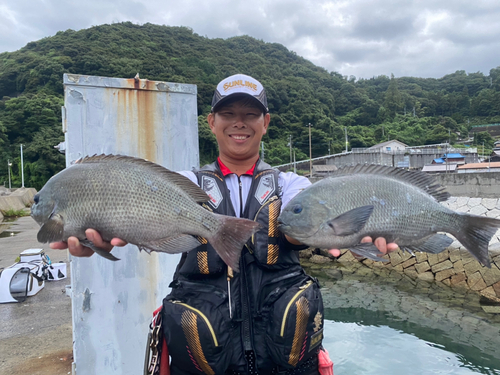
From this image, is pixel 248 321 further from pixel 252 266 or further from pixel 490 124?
pixel 490 124

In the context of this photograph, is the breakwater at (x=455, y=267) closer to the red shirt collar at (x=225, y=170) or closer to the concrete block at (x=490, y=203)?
the concrete block at (x=490, y=203)

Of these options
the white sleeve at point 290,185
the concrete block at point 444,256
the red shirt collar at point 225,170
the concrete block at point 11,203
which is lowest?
the concrete block at point 444,256

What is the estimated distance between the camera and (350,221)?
2.00 metres

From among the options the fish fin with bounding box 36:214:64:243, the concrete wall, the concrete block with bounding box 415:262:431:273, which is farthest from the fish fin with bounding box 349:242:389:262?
the concrete wall

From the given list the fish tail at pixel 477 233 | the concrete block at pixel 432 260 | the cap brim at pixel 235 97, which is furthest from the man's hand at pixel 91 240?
the concrete block at pixel 432 260

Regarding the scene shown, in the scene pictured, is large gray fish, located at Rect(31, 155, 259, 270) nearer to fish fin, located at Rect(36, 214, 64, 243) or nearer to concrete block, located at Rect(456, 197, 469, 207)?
fish fin, located at Rect(36, 214, 64, 243)

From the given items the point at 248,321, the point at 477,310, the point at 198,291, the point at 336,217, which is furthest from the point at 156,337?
the point at 477,310

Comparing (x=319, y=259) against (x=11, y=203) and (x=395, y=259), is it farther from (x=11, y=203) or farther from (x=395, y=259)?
(x=11, y=203)

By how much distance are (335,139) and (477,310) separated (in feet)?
242

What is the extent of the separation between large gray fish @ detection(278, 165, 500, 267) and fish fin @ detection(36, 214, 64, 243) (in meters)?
1.37

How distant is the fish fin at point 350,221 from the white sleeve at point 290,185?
0.46 meters

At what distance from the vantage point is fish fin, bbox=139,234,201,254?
6.61 ft

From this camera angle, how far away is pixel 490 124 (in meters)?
91.7

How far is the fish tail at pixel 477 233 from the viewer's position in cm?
205
